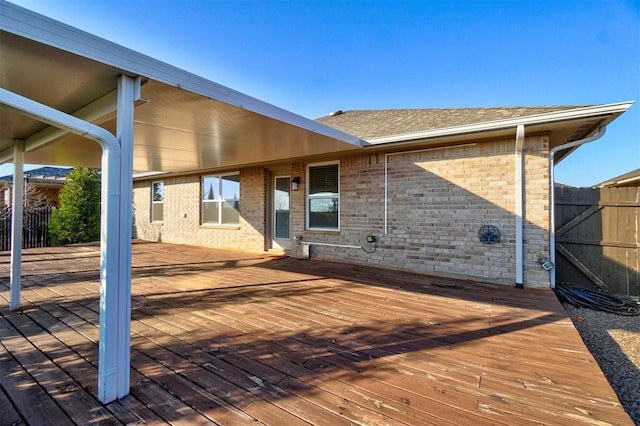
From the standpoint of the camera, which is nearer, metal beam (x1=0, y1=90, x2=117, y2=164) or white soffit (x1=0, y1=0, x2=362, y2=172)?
white soffit (x1=0, y1=0, x2=362, y2=172)

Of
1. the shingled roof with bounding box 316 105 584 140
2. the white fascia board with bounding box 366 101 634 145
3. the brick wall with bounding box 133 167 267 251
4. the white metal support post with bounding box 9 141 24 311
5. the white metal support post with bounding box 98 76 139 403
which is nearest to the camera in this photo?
the white metal support post with bounding box 98 76 139 403

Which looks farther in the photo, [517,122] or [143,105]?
[517,122]

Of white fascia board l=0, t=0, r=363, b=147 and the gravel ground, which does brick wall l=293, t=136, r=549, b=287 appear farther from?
white fascia board l=0, t=0, r=363, b=147

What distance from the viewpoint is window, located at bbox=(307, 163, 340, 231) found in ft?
24.2

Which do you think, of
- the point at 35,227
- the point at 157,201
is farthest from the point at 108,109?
the point at 35,227

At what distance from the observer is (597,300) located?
15.7 ft

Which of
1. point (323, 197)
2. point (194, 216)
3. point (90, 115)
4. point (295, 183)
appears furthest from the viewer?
point (194, 216)

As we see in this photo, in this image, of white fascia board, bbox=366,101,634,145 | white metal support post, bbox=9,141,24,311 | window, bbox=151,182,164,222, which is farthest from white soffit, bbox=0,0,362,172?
window, bbox=151,182,164,222

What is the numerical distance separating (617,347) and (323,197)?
18.6 feet

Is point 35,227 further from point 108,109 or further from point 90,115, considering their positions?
point 108,109

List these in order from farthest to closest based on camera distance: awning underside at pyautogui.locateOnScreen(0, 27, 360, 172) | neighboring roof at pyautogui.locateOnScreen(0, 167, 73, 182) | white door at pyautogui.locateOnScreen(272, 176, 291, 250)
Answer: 1. neighboring roof at pyautogui.locateOnScreen(0, 167, 73, 182)
2. white door at pyautogui.locateOnScreen(272, 176, 291, 250)
3. awning underside at pyautogui.locateOnScreen(0, 27, 360, 172)

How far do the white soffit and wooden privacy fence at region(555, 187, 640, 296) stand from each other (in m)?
4.18

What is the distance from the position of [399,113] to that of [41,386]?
28.4ft

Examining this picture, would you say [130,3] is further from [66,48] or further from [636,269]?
[636,269]
